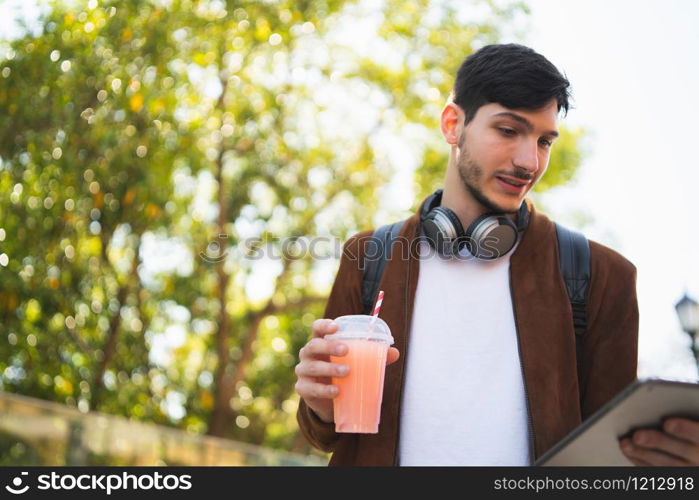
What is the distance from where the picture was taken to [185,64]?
27.2 feet

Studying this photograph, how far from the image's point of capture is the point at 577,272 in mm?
2473

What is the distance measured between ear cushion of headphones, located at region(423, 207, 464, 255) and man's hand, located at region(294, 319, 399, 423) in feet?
1.62

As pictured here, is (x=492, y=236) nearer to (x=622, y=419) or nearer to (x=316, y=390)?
(x=316, y=390)

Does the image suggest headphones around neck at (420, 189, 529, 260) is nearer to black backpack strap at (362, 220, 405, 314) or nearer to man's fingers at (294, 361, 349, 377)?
black backpack strap at (362, 220, 405, 314)

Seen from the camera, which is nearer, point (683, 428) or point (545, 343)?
point (683, 428)

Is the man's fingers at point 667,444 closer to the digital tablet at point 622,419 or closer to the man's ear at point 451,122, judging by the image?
the digital tablet at point 622,419

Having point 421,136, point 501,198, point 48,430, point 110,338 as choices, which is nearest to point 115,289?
point 110,338

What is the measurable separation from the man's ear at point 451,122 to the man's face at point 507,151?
5.7 inches

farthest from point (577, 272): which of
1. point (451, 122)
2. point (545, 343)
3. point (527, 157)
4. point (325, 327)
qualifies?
point (325, 327)

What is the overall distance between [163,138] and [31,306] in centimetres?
216

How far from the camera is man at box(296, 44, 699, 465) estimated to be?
2.28 meters

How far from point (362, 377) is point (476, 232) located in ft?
2.04

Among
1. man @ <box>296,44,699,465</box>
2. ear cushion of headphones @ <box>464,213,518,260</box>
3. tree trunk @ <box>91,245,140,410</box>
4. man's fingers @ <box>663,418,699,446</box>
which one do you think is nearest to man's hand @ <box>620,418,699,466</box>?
man's fingers @ <box>663,418,699,446</box>
